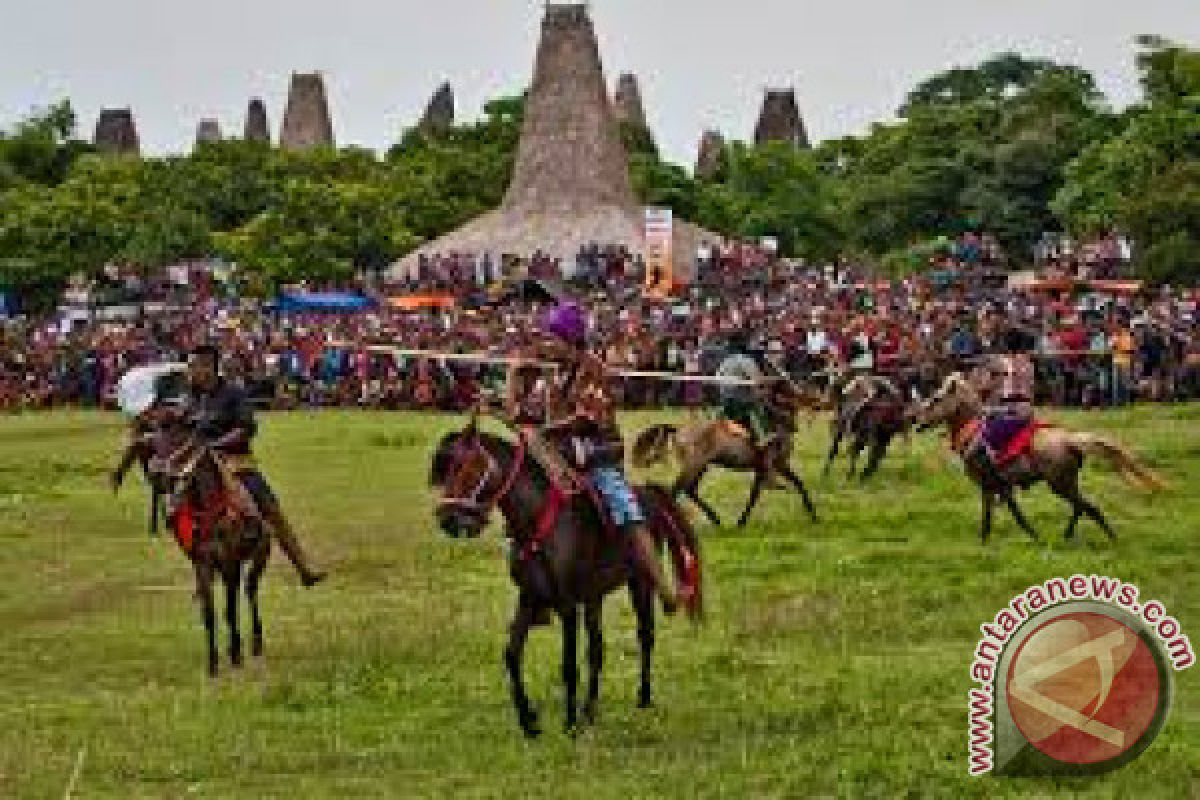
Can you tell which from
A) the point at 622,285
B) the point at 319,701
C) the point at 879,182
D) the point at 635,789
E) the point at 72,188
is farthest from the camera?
the point at 879,182

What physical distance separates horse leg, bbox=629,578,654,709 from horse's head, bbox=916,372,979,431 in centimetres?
978

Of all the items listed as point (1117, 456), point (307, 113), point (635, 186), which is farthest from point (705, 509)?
point (307, 113)

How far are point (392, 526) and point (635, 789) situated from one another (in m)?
14.5

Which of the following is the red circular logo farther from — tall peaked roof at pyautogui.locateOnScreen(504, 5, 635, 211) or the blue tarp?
tall peaked roof at pyautogui.locateOnScreen(504, 5, 635, 211)

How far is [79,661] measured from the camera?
59.7ft

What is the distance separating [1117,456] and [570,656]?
9984 millimetres

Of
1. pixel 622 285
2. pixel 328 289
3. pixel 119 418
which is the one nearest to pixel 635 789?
pixel 119 418

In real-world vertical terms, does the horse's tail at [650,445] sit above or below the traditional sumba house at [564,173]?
below

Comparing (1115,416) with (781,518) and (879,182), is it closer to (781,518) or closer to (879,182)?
(781,518)

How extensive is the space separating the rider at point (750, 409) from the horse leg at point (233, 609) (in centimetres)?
882

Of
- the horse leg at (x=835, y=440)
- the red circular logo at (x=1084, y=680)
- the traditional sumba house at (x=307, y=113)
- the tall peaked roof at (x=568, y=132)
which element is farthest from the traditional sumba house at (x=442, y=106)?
the red circular logo at (x=1084, y=680)

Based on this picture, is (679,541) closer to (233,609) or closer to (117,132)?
(233,609)

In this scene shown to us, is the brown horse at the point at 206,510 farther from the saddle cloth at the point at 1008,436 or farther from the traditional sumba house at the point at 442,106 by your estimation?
Result: the traditional sumba house at the point at 442,106

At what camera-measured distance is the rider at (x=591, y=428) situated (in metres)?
14.5
